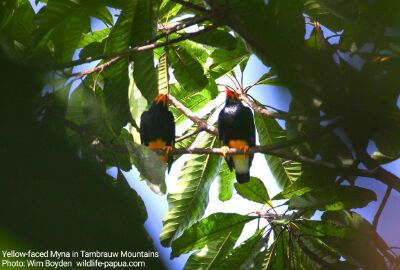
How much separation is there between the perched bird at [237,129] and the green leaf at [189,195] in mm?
443

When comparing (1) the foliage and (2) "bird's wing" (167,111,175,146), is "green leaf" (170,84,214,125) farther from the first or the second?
(2) "bird's wing" (167,111,175,146)

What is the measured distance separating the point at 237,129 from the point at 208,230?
1464 millimetres

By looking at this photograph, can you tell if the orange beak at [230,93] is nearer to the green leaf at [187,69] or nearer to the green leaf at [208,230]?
the green leaf at [187,69]

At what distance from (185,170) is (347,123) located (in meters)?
2.98

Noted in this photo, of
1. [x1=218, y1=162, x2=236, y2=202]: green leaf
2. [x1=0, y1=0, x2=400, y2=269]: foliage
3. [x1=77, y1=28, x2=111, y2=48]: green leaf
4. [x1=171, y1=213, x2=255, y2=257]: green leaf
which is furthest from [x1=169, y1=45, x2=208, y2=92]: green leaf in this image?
[x1=218, y1=162, x2=236, y2=202]: green leaf

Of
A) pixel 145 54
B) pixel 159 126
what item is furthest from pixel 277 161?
pixel 145 54

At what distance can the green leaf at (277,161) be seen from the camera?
335cm

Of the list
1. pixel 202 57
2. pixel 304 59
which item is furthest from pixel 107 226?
pixel 202 57

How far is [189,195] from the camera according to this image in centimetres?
322

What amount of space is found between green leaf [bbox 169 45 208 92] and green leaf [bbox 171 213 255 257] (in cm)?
81

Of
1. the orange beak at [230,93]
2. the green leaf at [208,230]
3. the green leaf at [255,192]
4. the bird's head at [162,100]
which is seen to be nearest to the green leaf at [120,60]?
the green leaf at [208,230]

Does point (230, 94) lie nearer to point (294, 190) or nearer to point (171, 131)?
point (171, 131)

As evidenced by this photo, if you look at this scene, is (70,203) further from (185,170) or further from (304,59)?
(185,170)

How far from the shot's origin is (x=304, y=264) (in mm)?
2689
